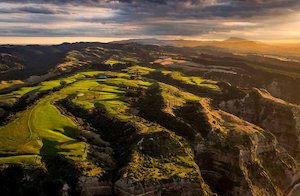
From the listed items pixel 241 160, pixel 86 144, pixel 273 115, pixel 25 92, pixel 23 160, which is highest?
pixel 23 160

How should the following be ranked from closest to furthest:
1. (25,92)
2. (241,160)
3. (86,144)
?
(86,144) → (241,160) → (25,92)

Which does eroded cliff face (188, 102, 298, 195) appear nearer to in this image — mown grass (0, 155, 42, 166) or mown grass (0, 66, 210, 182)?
mown grass (0, 66, 210, 182)

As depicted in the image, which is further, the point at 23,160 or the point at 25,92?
the point at 25,92

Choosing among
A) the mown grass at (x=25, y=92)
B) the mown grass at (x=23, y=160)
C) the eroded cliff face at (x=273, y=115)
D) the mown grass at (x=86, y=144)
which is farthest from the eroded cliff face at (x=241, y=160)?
the mown grass at (x=25, y=92)

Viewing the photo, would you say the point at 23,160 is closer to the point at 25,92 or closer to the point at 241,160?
the point at 241,160

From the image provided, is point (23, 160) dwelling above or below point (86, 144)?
above

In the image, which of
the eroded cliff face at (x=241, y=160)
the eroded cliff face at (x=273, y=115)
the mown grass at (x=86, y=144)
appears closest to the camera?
the mown grass at (x=86, y=144)

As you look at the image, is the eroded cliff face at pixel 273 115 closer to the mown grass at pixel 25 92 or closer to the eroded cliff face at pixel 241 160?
the eroded cliff face at pixel 241 160

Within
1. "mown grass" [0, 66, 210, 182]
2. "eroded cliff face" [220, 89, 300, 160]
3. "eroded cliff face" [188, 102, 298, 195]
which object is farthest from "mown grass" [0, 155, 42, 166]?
"eroded cliff face" [220, 89, 300, 160]

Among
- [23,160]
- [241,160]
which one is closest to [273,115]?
[241,160]
